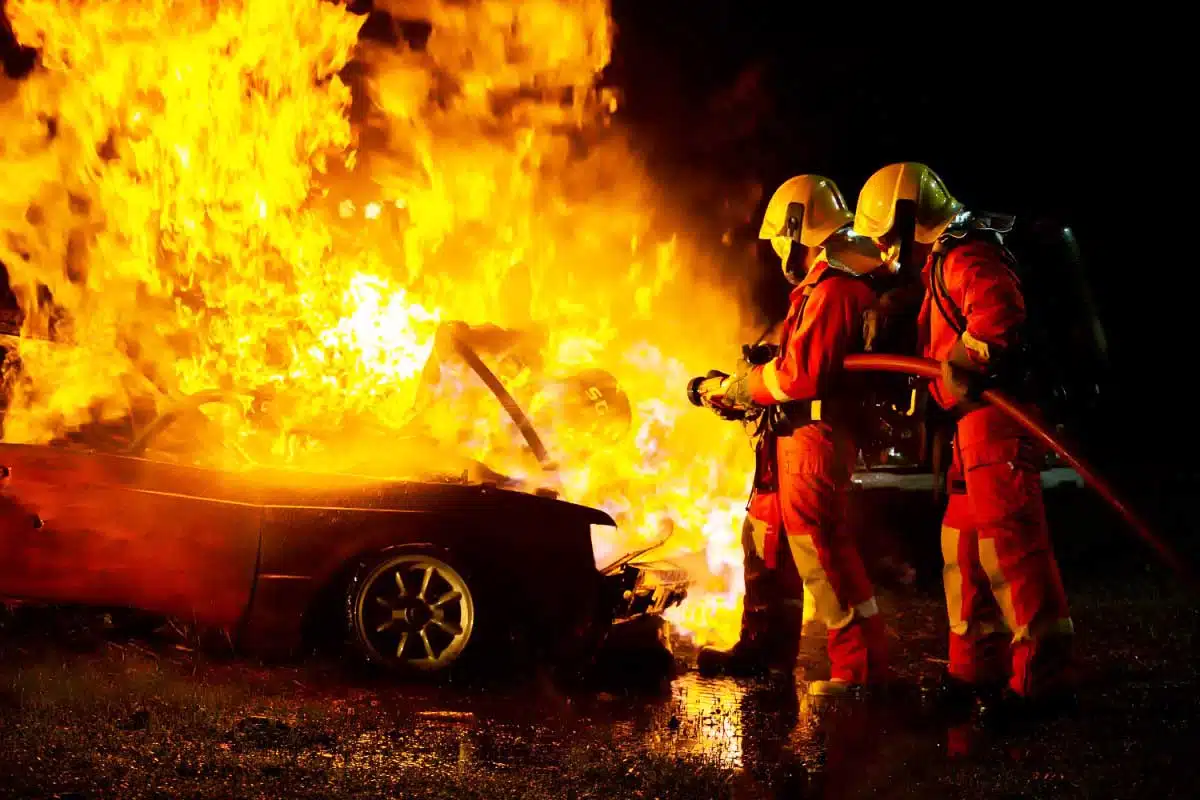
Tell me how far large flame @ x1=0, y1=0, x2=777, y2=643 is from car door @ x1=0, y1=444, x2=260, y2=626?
2.93ft

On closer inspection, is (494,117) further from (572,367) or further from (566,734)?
(566,734)

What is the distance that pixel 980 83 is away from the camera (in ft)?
59.7

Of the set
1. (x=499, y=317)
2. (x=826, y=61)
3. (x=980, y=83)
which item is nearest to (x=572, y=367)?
(x=499, y=317)

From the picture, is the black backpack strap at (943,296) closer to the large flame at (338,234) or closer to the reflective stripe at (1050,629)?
the reflective stripe at (1050,629)

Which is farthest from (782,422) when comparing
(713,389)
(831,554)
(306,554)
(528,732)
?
(306,554)

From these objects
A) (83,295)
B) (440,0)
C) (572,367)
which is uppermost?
(440,0)

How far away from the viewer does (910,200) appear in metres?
5.53

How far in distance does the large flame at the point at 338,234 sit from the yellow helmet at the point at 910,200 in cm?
231

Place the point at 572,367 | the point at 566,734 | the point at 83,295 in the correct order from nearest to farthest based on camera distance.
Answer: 1. the point at 566,734
2. the point at 572,367
3. the point at 83,295

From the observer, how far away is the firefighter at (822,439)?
5.34 m

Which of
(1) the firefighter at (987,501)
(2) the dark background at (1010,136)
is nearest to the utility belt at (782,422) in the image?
(1) the firefighter at (987,501)

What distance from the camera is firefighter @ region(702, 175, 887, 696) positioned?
210 inches

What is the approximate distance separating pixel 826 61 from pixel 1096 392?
12.4 metres

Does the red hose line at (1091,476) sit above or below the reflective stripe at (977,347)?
below
